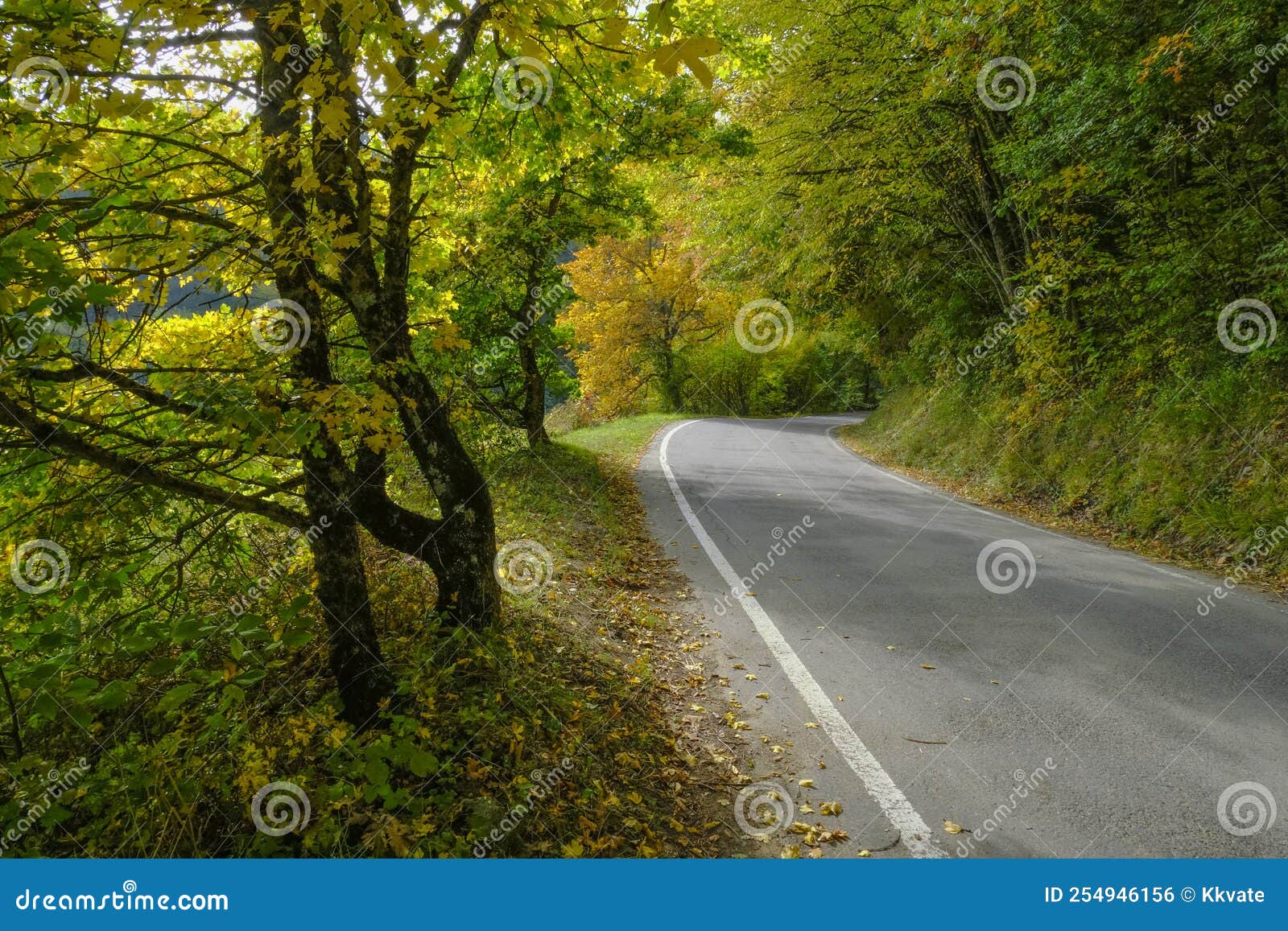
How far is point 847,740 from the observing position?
3941 millimetres

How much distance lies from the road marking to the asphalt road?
12mm

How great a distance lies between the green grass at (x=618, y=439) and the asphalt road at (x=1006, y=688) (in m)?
7.15

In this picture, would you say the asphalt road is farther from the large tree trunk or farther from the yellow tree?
the yellow tree

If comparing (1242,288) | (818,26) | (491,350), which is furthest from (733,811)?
(818,26)

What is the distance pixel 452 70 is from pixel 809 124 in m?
10.3

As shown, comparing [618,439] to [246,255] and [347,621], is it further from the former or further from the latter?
[246,255]

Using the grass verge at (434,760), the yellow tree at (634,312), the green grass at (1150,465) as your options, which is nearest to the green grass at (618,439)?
the yellow tree at (634,312)

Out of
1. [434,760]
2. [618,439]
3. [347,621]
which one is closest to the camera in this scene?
[434,760]

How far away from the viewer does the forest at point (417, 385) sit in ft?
9.22

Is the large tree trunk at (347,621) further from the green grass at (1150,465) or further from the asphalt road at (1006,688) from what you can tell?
the green grass at (1150,465)

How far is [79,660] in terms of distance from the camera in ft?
11.3

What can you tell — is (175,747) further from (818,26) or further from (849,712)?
(818,26)

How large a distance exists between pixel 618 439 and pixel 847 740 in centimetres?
1581

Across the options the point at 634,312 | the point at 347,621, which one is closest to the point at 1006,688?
the point at 347,621
